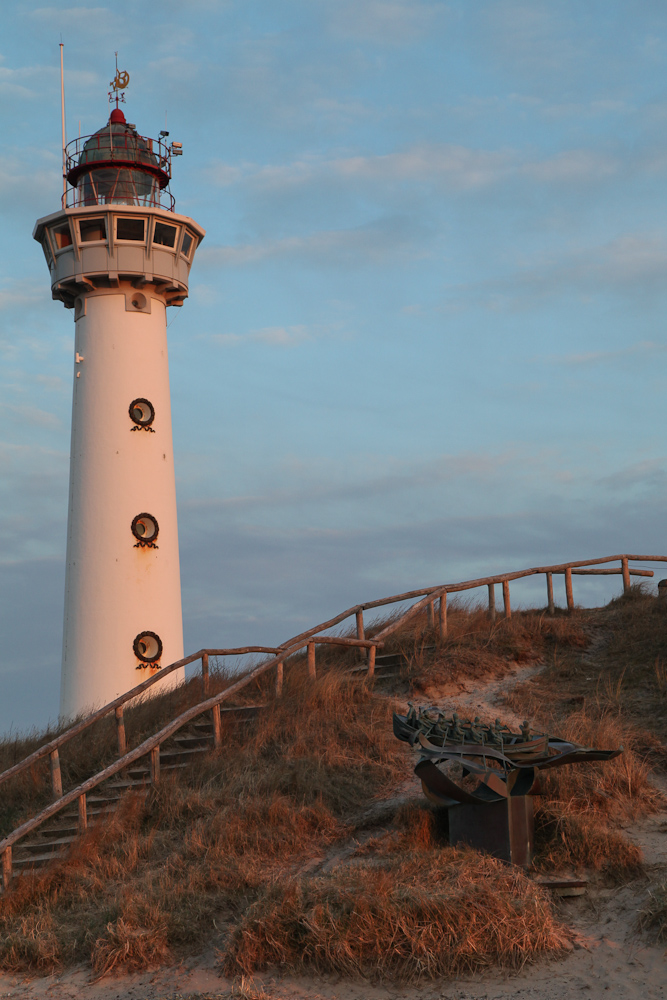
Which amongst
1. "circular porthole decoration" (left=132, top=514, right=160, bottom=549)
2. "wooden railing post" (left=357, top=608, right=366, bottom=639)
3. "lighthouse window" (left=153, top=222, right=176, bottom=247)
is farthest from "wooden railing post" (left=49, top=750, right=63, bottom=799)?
"lighthouse window" (left=153, top=222, right=176, bottom=247)

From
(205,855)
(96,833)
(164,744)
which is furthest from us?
(164,744)

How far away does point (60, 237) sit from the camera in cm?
2445

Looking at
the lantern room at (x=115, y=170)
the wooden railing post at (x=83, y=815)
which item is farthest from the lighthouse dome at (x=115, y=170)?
the wooden railing post at (x=83, y=815)

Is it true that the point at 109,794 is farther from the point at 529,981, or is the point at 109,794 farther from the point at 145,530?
the point at 145,530

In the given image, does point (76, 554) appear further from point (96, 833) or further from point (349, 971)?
point (349, 971)

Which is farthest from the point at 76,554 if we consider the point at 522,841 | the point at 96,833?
the point at 522,841

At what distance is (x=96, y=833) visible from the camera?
43.8ft

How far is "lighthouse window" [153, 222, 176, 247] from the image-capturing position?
24.3 meters

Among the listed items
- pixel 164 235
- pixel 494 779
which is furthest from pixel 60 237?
pixel 494 779

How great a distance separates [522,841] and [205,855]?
3752 mm

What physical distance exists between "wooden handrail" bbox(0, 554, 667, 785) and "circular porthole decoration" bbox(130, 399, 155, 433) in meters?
6.39

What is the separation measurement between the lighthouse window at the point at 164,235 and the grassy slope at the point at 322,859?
40.4 ft

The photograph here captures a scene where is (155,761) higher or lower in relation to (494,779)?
higher

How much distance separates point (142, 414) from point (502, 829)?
15.1 metres
